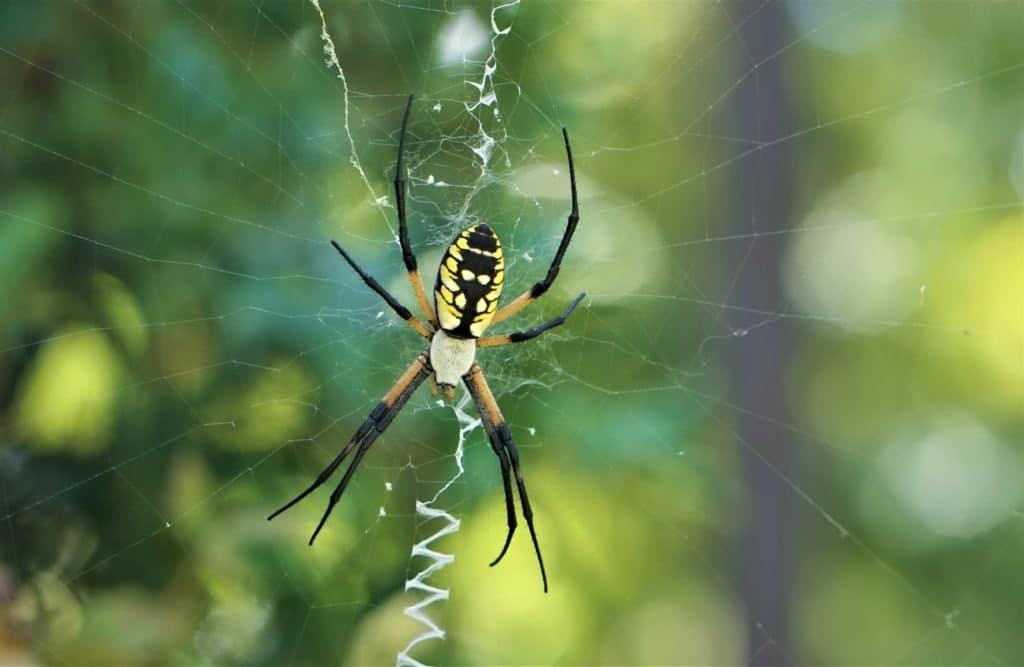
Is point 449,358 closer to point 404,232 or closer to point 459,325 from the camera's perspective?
point 459,325

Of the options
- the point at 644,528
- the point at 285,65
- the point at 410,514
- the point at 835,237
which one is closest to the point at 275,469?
the point at 410,514

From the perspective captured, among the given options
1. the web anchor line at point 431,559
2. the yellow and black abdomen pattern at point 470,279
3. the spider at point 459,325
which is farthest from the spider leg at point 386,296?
the web anchor line at point 431,559

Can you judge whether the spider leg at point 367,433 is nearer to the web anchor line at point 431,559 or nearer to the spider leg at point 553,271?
the web anchor line at point 431,559

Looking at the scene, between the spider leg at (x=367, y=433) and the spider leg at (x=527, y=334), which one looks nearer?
the spider leg at (x=367, y=433)

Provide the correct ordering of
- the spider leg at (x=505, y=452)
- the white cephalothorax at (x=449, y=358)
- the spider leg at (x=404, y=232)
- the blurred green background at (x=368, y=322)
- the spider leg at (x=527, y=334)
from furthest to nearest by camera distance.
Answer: the white cephalothorax at (x=449, y=358), the spider leg at (x=505, y=452), the spider leg at (x=527, y=334), the blurred green background at (x=368, y=322), the spider leg at (x=404, y=232)

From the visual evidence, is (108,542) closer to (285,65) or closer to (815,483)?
(285,65)

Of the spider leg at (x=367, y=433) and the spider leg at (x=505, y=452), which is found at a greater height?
the spider leg at (x=367, y=433)
